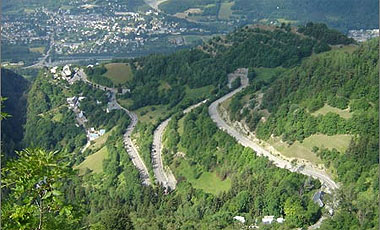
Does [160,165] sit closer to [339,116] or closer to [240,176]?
[240,176]

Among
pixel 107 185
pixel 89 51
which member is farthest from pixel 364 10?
pixel 107 185

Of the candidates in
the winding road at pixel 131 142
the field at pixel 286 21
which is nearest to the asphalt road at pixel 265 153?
the winding road at pixel 131 142

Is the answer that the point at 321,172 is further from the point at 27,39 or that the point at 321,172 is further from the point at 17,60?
the point at 27,39

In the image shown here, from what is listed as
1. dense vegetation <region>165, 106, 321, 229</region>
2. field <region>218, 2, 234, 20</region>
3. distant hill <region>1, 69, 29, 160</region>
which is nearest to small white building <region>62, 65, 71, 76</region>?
distant hill <region>1, 69, 29, 160</region>

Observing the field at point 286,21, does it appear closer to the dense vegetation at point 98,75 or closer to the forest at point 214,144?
the forest at point 214,144

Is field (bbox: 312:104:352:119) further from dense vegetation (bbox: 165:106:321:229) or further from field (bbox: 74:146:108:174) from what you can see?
field (bbox: 74:146:108:174)
